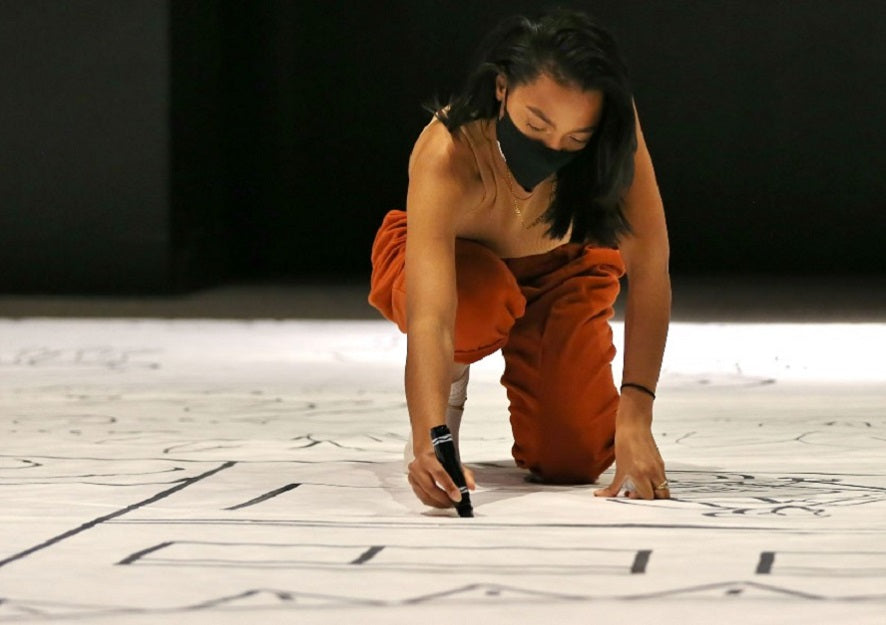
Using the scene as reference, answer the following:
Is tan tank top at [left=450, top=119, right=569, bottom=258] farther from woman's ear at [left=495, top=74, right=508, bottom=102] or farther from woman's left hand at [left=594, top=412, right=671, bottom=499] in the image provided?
woman's left hand at [left=594, top=412, right=671, bottom=499]

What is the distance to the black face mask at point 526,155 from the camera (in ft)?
5.73

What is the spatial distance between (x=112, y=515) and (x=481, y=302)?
51cm

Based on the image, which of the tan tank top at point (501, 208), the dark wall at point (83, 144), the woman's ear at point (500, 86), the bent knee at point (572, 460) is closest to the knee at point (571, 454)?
the bent knee at point (572, 460)

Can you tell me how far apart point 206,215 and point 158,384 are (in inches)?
125

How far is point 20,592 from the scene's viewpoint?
1.32 m

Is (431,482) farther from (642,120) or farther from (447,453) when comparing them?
(642,120)

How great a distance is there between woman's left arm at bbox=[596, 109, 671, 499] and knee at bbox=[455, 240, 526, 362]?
0.15 m

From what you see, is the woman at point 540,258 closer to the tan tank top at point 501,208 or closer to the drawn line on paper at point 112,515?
the tan tank top at point 501,208

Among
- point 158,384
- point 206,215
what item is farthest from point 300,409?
point 206,215

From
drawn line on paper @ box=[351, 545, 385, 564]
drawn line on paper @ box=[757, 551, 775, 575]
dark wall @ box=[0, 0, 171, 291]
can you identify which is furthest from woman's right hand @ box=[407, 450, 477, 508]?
dark wall @ box=[0, 0, 171, 291]

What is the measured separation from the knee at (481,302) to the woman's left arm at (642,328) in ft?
0.49

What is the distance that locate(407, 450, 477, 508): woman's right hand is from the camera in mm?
1642

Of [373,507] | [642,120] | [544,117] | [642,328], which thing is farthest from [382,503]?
[642,120]

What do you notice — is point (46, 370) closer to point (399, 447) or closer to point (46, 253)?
point (399, 447)
